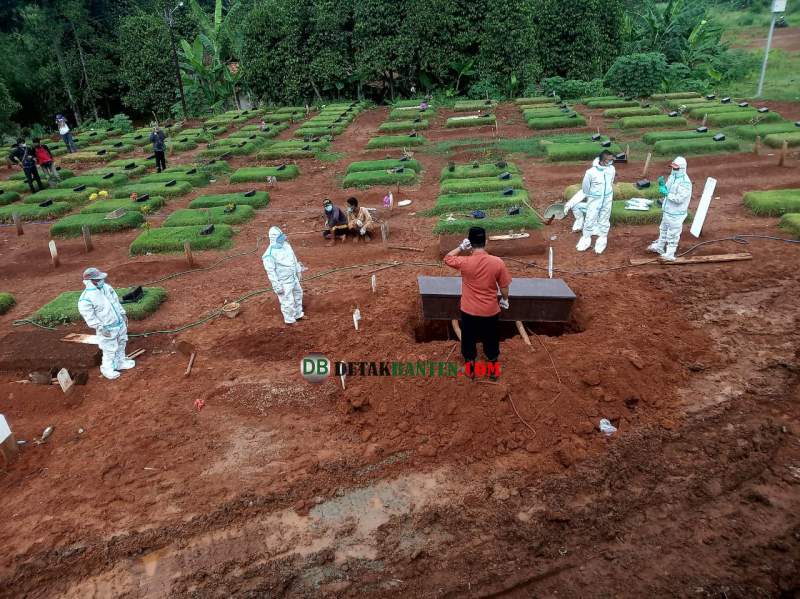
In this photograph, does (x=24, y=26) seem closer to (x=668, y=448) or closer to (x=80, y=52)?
(x=80, y=52)

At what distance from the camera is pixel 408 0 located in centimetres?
2694

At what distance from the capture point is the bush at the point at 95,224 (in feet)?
46.2

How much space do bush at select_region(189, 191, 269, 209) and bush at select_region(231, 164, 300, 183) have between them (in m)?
1.72

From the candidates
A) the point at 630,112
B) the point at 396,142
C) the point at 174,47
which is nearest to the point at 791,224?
the point at 630,112

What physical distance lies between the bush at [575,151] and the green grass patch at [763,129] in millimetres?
4038

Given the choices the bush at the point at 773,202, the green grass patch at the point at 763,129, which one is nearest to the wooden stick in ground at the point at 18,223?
the bush at the point at 773,202

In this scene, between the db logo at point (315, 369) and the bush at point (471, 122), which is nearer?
the db logo at point (315, 369)

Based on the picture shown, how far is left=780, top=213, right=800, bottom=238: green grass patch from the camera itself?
10.4 metres

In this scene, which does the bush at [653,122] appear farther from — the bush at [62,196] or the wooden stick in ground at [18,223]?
the wooden stick in ground at [18,223]

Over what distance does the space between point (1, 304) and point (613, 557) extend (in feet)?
35.8

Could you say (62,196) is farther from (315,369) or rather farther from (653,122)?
(653,122)

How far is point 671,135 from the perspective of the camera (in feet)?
56.6

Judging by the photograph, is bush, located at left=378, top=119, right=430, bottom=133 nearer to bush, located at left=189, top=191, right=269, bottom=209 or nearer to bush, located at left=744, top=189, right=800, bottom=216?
bush, located at left=189, top=191, right=269, bottom=209

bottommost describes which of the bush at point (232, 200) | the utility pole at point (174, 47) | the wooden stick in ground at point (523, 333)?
the wooden stick in ground at point (523, 333)
